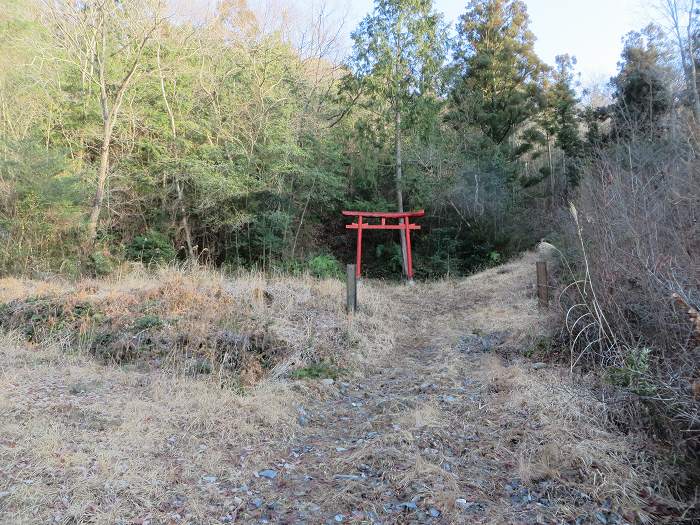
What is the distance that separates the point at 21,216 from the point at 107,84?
4402 millimetres

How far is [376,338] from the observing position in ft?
24.4

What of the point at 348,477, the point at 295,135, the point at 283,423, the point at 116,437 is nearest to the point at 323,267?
the point at 295,135

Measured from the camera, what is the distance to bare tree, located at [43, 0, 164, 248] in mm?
12297

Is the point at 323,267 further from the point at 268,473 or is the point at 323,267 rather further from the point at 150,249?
the point at 268,473

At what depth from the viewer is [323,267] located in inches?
596

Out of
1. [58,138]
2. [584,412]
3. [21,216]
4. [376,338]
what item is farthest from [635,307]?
[58,138]

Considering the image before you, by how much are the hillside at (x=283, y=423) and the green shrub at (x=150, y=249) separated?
6181mm

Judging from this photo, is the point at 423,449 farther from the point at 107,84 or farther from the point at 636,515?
the point at 107,84

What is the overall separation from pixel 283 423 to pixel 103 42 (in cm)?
1202

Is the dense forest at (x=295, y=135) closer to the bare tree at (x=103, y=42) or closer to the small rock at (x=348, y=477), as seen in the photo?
the bare tree at (x=103, y=42)

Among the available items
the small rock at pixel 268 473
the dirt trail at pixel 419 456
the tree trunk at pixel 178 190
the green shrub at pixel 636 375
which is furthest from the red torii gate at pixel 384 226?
the small rock at pixel 268 473

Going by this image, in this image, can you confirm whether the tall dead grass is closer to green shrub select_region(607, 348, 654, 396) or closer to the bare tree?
green shrub select_region(607, 348, 654, 396)

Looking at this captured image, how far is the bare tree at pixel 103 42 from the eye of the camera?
40.3ft

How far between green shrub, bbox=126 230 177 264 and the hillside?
618cm
